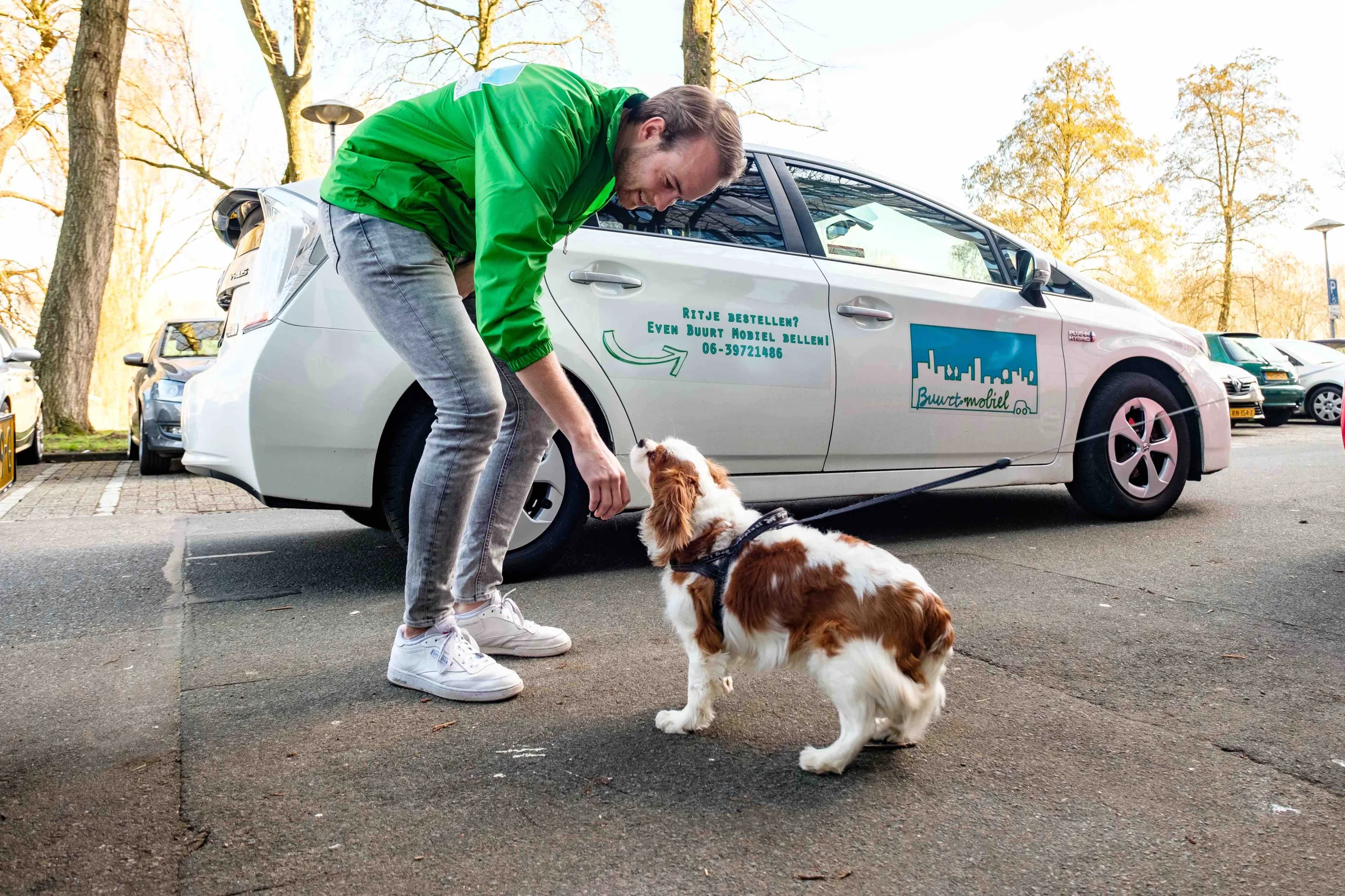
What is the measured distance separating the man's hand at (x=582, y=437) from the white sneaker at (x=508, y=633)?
0.94 m

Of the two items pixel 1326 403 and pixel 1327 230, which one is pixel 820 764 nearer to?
pixel 1326 403

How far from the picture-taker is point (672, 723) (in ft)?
8.19

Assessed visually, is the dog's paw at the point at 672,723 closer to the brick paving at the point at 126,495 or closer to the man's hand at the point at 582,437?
the man's hand at the point at 582,437

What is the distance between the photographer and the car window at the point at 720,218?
4227 mm

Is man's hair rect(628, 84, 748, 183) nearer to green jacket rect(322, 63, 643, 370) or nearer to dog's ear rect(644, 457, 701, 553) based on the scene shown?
green jacket rect(322, 63, 643, 370)

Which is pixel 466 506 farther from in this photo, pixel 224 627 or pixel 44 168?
pixel 44 168

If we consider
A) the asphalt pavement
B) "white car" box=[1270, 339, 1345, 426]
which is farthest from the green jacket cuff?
"white car" box=[1270, 339, 1345, 426]

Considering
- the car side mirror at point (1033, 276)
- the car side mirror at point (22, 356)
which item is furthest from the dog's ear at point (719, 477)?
the car side mirror at point (22, 356)

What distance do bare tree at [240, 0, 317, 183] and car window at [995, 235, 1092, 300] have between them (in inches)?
531

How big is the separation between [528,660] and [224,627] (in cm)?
123

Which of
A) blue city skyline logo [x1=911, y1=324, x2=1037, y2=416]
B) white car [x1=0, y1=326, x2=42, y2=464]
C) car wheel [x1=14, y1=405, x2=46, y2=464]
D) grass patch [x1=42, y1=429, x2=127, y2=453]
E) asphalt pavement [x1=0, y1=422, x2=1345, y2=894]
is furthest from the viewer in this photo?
grass patch [x1=42, y1=429, x2=127, y2=453]

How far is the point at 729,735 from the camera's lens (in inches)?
98.1

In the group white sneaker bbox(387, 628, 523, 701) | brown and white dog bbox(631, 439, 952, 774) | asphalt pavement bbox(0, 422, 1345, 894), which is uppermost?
brown and white dog bbox(631, 439, 952, 774)

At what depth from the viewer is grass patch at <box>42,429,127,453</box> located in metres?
12.1
